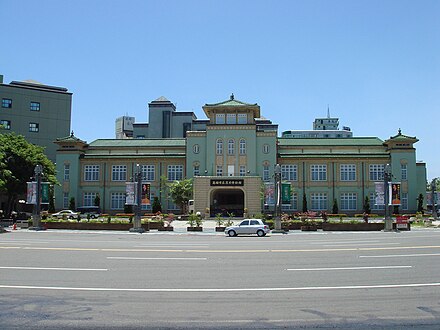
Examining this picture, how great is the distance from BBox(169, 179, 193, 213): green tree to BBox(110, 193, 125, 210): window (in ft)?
33.6

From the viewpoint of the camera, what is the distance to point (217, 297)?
9.91m

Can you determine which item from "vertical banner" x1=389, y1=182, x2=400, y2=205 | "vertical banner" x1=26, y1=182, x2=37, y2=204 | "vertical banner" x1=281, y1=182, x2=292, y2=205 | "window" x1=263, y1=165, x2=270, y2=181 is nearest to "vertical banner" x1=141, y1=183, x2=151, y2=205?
"vertical banner" x1=26, y1=182, x2=37, y2=204

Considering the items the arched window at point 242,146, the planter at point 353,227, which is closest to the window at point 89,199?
the arched window at point 242,146

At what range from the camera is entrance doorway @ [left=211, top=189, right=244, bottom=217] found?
234 ft

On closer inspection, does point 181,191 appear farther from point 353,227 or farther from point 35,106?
Answer: point 35,106

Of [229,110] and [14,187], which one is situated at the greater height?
[229,110]

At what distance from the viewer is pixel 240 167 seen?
233ft

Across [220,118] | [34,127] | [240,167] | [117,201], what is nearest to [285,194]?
[240,167]

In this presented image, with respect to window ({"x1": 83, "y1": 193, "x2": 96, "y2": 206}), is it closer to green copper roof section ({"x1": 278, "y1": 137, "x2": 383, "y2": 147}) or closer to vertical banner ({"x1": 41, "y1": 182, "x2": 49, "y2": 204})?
vertical banner ({"x1": 41, "y1": 182, "x2": 49, "y2": 204})

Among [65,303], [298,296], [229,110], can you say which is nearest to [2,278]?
[65,303]

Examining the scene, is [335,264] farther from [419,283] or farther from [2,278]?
[2,278]

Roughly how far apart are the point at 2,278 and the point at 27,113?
7070 cm

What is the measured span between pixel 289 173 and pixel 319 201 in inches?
243

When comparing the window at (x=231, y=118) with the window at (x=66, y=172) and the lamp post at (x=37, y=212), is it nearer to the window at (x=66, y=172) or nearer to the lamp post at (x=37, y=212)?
the window at (x=66, y=172)
